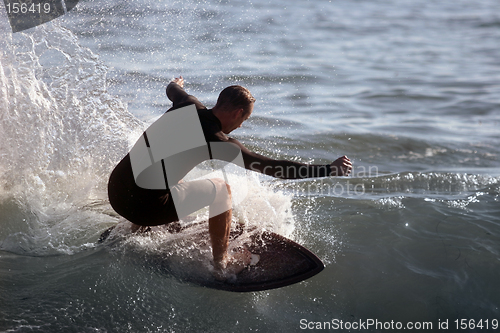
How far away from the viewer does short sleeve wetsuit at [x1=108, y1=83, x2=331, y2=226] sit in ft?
11.0

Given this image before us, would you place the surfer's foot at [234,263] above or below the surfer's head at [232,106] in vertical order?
below

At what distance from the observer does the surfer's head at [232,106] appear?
3410 millimetres

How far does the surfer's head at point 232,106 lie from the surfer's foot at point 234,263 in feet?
3.74

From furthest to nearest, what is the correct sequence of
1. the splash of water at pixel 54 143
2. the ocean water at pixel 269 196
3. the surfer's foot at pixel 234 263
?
1. the splash of water at pixel 54 143
2. the surfer's foot at pixel 234 263
3. the ocean water at pixel 269 196

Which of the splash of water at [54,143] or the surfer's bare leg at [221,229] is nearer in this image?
the surfer's bare leg at [221,229]

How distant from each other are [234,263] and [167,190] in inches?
34.1

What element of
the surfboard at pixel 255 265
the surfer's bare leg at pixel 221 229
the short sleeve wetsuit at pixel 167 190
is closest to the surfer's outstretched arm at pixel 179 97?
the short sleeve wetsuit at pixel 167 190

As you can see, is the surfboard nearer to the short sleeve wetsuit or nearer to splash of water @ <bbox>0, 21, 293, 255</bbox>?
splash of water @ <bbox>0, 21, 293, 255</bbox>

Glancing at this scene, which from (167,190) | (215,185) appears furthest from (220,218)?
(167,190)

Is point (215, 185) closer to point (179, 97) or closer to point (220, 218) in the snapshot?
point (220, 218)

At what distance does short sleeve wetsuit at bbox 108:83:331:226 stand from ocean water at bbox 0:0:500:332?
1.62ft

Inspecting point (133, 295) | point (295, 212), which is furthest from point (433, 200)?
point (133, 295)

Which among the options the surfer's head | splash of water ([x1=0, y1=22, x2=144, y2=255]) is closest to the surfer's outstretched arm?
the surfer's head

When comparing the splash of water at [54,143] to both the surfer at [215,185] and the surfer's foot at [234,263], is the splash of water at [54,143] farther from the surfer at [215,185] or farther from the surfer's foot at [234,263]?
the surfer's foot at [234,263]
